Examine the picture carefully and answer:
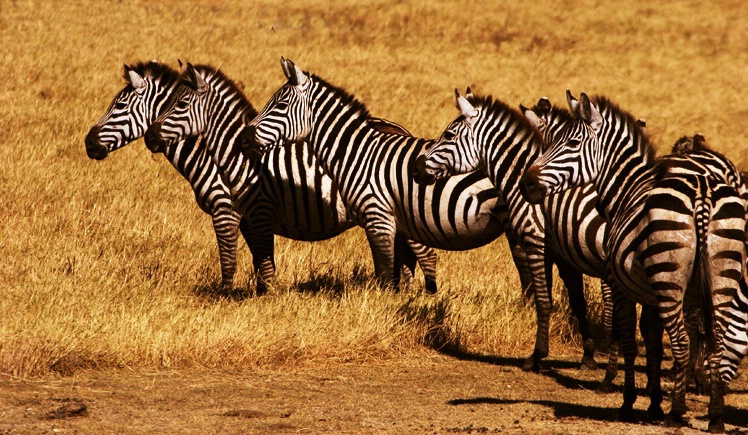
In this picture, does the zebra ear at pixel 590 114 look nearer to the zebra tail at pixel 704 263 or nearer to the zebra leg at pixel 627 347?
the zebra leg at pixel 627 347

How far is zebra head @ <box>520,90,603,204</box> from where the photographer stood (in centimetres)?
727

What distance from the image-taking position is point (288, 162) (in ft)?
35.1

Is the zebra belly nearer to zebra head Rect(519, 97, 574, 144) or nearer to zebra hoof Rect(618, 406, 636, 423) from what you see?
zebra head Rect(519, 97, 574, 144)

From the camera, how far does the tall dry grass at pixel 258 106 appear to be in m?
8.33

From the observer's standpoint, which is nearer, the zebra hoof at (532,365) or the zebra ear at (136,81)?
the zebra hoof at (532,365)

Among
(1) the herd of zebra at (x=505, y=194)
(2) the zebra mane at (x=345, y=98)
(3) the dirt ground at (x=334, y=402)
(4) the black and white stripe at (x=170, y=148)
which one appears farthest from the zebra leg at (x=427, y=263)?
(3) the dirt ground at (x=334, y=402)

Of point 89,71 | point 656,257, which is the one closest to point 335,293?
point 656,257

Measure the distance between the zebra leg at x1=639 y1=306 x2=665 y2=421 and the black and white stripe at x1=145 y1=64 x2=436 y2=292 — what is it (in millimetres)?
4228

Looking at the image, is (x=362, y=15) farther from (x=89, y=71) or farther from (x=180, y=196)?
(x=180, y=196)

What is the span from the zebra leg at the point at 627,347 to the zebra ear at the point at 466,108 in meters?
2.49

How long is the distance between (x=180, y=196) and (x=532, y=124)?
6.40 meters

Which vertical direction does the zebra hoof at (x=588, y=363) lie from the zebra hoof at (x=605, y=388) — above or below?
above

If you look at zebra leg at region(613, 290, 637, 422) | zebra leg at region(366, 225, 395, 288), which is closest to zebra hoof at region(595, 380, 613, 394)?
zebra leg at region(613, 290, 637, 422)

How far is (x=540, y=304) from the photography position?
29.0 ft
